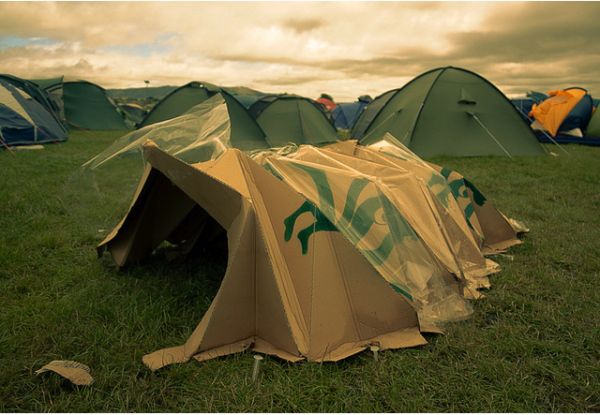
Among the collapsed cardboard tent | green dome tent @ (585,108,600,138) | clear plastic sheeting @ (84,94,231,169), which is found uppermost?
green dome tent @ (585,108,600,138)

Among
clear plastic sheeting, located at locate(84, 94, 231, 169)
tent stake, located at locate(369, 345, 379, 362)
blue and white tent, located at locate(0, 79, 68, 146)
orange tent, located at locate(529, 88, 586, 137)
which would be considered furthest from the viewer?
orange tent, located at locate(529, 88, 586, 137)

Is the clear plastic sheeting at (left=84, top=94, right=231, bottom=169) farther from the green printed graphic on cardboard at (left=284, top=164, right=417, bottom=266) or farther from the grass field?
the green printed graphic on cardboard at (left=284, top=164, right=417, bottom=266)

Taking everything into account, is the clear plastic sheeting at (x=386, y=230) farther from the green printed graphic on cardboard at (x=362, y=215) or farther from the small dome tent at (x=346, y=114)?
the small dome tent at (x=346, y=114)

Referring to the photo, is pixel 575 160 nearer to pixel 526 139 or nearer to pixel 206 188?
pixel 526 139

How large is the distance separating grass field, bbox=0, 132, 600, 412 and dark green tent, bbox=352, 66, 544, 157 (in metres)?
5.91

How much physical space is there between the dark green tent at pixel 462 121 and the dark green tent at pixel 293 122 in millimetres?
3413

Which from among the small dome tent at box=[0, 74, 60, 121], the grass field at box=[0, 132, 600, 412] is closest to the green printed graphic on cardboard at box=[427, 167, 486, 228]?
the grass field at box=[0, 132, 600, 412]

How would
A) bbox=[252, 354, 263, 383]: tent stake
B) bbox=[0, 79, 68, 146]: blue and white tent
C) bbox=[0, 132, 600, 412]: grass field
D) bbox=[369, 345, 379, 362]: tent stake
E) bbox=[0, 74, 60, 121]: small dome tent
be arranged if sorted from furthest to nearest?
bbox=[0, 74, 60, 121]: small dome tent → bbox=[0, 79, 68, 146]: blue and white tent → bbox=[369, 345, 379, 362]: tent stake → bbox=[252, 354, 263, 383]: tent stake → bbox=[0, 132, 600, 412]: grass field

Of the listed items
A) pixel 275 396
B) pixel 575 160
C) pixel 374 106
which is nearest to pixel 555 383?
pixel 275 396

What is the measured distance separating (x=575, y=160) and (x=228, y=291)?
934 cm

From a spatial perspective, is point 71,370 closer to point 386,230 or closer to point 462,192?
point 386,230

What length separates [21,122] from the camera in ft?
37.3

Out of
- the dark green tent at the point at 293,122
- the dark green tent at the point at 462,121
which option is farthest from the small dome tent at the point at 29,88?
the dark green tent at the point at 462,121

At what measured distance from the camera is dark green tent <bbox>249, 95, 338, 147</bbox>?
13250mm
